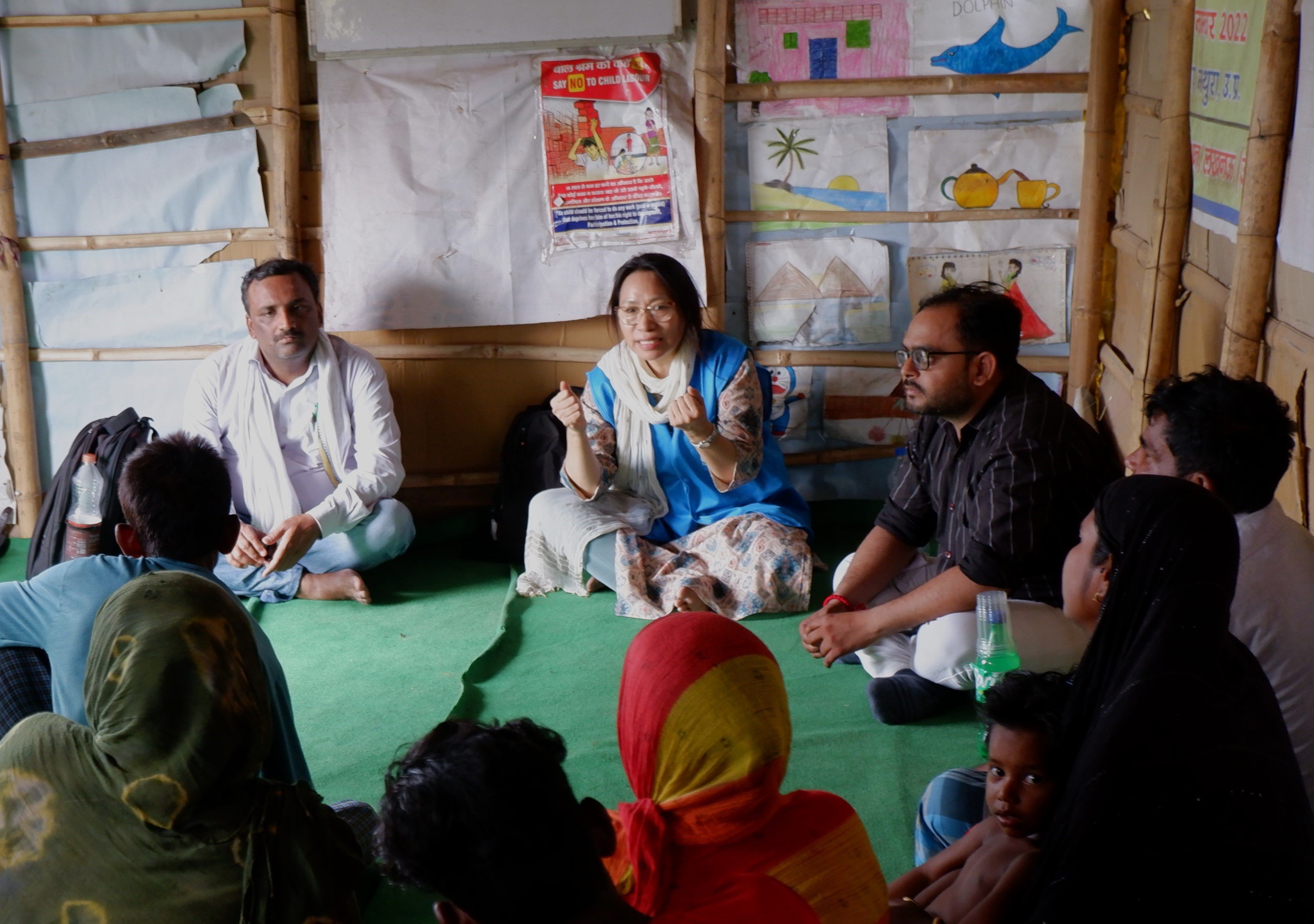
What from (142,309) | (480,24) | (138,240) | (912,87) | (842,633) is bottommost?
(842,633)

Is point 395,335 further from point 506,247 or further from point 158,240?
point 158,240

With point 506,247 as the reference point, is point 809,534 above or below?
below

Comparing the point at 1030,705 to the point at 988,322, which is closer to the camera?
the point at 1030,705

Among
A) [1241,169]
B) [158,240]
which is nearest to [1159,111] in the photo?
[1241,169]

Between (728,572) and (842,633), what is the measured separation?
77 centimetres

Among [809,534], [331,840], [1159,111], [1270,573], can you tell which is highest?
[1159,111]

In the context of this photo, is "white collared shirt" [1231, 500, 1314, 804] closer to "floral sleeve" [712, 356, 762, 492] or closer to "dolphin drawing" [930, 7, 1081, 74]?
"floral sleeve" [712, 356, 762, 492]

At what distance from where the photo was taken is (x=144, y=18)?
12.5 ft

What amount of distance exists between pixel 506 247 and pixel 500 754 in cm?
305

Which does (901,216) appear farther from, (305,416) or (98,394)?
(98,394)

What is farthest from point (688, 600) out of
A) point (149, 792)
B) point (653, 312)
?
point (149, 792)

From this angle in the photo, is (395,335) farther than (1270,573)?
Yes

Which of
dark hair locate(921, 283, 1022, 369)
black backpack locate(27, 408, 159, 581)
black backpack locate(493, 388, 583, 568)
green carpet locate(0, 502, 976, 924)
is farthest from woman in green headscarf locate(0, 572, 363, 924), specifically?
black backpack locate(493, 388, 583, 568)

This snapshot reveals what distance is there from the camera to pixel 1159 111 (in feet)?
9.82
